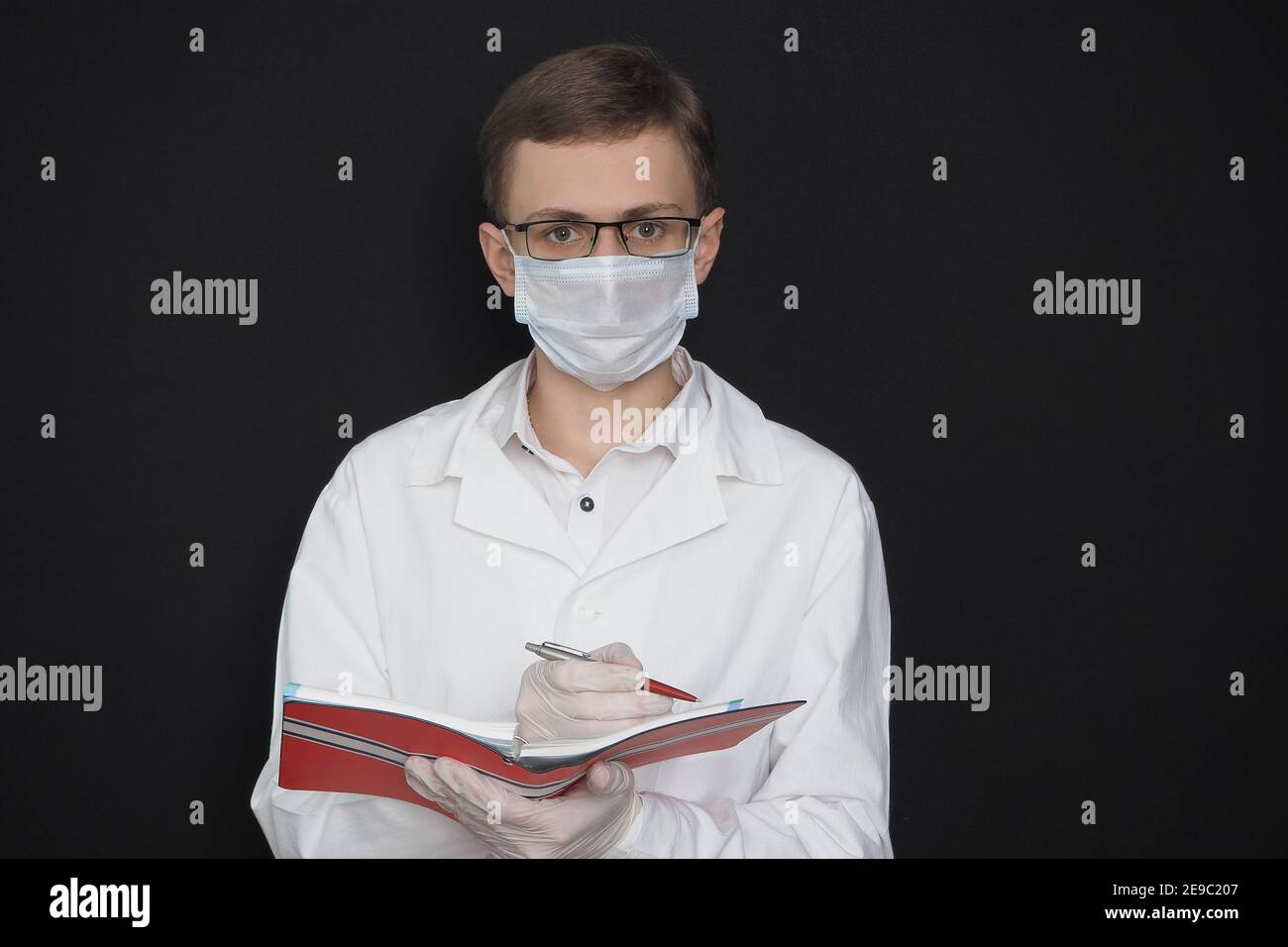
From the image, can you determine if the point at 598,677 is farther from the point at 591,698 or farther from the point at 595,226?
the point at 595,226

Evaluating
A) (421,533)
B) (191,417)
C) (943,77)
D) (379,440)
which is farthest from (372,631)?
(943,77)

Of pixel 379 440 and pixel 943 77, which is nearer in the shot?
pixel 379 440

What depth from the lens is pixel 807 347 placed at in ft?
8.49

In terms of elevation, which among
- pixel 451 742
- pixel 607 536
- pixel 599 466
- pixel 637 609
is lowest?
pixel 451 742

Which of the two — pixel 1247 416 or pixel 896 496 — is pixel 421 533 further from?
pixel 1247 416

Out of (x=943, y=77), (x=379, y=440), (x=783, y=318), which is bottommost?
(x=379, y=440)

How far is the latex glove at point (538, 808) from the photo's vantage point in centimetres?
162

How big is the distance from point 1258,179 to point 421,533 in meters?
1.85

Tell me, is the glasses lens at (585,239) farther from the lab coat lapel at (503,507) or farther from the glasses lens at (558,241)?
the lab coat lapel at (503,507)

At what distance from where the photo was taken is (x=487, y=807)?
1.63 meters

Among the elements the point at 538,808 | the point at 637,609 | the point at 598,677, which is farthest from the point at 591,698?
the point at 637,609

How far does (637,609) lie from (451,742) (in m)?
0.48

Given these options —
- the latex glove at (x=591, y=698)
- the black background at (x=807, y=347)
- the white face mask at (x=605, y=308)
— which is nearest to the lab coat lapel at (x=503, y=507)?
the white face mask at (x=605, y=308)

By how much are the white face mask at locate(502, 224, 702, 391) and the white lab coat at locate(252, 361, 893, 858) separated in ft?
0.57
